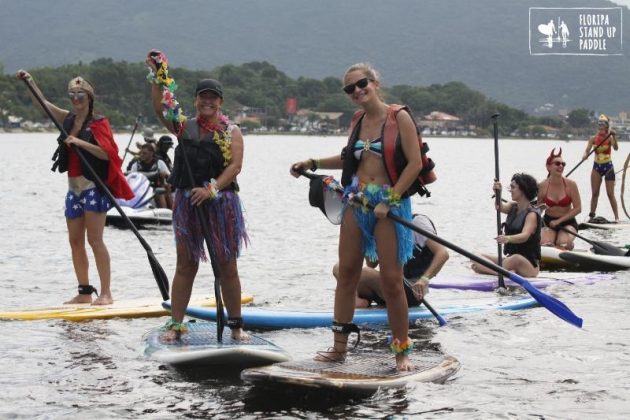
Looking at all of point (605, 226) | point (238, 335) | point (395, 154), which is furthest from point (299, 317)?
point (605, 226)

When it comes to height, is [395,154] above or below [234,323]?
above

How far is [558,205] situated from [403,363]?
322 inches

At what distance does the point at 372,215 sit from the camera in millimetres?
7422

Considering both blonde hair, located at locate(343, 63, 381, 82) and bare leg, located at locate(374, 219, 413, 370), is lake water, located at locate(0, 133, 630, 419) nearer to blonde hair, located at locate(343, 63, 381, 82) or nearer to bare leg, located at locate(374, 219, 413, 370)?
bare leg, located at locate(374, 219, 413, 370)

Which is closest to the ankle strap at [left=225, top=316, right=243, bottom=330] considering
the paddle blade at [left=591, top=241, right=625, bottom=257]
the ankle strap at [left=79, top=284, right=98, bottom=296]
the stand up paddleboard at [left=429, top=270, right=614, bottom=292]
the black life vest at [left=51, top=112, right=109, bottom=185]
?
the black life vest at [left=51, top=112, right=109, bottom=185]

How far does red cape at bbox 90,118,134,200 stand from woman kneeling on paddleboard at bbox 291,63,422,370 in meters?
3.10

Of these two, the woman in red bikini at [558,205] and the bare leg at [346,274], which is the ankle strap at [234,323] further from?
the woman in red bikini at [558,205]

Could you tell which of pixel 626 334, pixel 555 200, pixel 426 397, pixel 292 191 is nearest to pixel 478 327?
pixel 626 334

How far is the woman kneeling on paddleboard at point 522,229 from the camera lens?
12256 mm

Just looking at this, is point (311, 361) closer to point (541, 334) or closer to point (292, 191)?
point (541, 334)

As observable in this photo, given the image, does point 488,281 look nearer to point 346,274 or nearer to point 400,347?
point 400,347

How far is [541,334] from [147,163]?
35.9 feet

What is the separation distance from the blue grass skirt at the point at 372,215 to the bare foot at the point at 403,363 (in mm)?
675

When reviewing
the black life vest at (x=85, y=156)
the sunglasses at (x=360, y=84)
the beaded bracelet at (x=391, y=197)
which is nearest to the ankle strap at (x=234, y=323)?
the beaded bracelet at (x=391, y=197)
